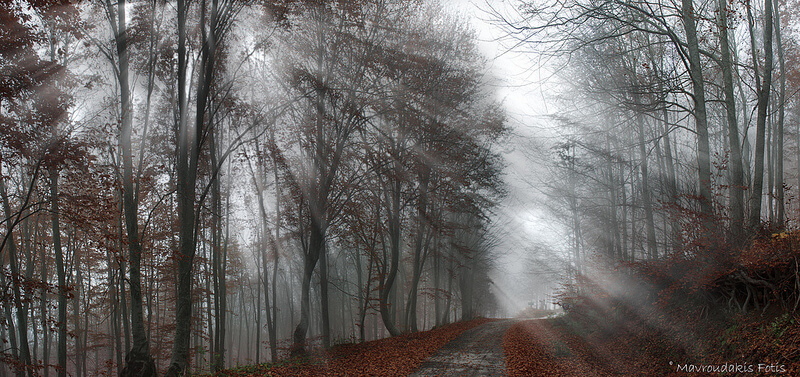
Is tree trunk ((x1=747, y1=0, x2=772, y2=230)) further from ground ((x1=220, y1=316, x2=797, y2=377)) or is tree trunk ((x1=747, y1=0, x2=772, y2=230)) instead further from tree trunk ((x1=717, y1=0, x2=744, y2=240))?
ground ((x1=220, y1=316, x2=797, y2=377))

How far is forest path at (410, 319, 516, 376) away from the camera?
23.0 feet

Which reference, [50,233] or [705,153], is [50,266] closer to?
[50,233]

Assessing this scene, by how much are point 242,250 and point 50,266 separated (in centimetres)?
959

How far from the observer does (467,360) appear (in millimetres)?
8164

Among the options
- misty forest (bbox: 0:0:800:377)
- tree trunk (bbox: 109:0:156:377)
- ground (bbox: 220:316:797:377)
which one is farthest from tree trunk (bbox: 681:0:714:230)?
tree trunk (bbox: 109:0:156:377)

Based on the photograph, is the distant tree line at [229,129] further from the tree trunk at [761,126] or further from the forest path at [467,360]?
the tree trunk at [761,126]

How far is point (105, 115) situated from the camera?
12930mm

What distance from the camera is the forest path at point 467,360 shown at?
7.02 meters

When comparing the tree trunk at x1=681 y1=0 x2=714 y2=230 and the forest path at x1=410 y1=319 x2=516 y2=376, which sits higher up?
the tree trunk at x1=681 y1=0 x2=714 y2=230

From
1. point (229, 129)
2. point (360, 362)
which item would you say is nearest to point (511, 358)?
point (360, 362)

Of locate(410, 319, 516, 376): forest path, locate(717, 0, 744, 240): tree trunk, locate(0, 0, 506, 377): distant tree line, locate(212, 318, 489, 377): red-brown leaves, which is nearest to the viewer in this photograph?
locate(717, 0, 744, 240): tree trunk

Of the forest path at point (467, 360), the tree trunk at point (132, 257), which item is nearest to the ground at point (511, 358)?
the forest path at point (467, 360)

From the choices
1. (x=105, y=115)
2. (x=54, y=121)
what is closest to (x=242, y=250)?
(x=105, y=115)

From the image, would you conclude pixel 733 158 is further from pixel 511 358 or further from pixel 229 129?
pixel 229 129
